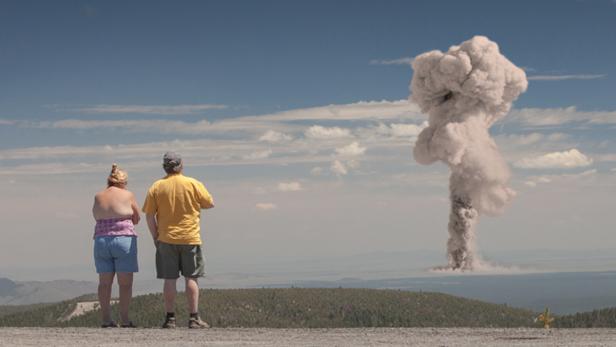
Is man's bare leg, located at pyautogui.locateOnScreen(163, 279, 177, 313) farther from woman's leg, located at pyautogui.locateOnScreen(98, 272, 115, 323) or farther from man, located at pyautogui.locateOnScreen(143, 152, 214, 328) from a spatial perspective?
woman's leg, located at pyautogui.locateOnScreen(98, 272, 115, 323)

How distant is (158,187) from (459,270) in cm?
5557

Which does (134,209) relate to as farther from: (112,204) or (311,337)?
(311,337)

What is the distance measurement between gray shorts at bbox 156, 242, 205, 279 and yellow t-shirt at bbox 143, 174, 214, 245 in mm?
119

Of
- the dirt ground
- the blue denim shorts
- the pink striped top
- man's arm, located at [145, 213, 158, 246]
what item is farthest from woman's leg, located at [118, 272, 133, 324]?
man's arm, located at [145, 213, 158, 246]

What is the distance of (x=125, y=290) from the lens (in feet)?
52.8

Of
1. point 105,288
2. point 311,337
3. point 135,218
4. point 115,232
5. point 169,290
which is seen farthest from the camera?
point 105,288

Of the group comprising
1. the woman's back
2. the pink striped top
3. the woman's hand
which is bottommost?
the pink striped top

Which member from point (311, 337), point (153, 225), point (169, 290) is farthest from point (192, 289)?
point (311, 337)

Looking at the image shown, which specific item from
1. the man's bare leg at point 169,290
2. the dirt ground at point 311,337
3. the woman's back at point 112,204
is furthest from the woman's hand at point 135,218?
the dirt ground at point 311,337

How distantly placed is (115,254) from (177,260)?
1.22 metres

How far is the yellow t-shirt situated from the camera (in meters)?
15.2

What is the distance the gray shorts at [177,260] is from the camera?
49.9 ft

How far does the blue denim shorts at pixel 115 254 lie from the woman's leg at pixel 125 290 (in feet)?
0.41

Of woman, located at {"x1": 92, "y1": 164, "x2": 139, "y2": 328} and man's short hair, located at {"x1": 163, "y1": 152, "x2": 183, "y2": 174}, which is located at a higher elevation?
man's short hair, located at {"x1": 163, "y1": 152, "x2": 183, "y2": 174}
